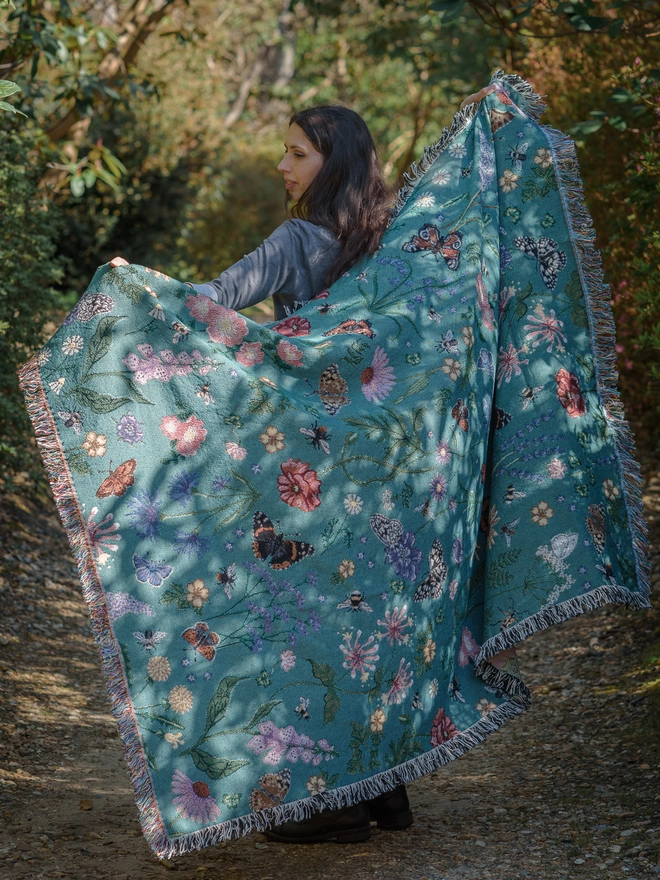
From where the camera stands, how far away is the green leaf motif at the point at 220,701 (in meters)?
2.62

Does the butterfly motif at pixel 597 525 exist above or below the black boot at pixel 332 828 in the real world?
above

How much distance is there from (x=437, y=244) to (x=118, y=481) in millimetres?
1273

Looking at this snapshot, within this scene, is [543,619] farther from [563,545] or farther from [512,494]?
[512,494]

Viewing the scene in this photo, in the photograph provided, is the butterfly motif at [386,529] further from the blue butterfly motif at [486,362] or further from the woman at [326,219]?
the woman at [326,219]

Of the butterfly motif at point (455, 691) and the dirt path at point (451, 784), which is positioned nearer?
the dirt path at point (451, 784)

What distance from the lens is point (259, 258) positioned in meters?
3.00

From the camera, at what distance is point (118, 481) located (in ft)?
8.64

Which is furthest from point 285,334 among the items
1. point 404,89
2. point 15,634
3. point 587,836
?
point 404,89

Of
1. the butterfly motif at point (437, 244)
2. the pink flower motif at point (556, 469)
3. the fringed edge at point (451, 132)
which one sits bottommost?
the pink flower motif at point (556, 469)

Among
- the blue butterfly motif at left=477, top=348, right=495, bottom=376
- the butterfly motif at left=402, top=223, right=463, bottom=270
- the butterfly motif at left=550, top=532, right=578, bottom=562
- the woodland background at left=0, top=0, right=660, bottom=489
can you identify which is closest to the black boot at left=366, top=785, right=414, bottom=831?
the butterfly motif at left=550, top=532, right=578, bottom=562

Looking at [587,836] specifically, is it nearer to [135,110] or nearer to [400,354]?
[400,354]

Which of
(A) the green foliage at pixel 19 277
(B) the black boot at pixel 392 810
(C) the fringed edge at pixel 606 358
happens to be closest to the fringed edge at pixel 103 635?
(B) the black boot at pixel 392 810

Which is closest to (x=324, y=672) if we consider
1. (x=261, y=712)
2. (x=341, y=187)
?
(x=261, y=712)

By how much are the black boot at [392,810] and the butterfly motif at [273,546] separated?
2.85ft
